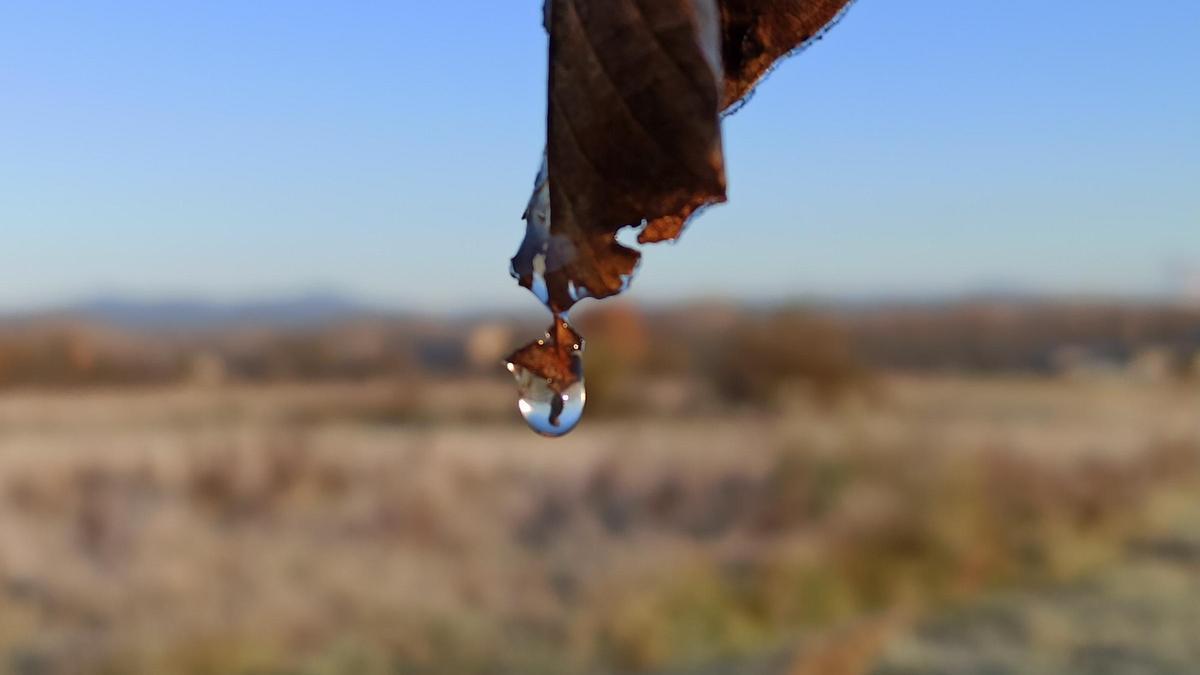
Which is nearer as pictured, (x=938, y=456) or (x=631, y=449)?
(x=938, y=456)

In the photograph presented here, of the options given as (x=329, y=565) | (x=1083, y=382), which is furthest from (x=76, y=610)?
(x=1083, y=382)

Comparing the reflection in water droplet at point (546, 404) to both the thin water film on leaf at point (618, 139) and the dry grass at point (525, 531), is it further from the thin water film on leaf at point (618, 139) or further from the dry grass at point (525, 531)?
the dry grass at point (525, 531)

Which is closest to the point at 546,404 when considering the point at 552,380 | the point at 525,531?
the point at 552,380

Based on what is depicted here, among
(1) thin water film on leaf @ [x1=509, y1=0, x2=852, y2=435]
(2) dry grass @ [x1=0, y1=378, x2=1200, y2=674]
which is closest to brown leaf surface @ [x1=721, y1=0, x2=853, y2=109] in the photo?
(1) thin water film on leaf @ [x1=509, y1=0, x2=852, y2=435]

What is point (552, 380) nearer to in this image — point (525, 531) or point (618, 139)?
point (618, 139)

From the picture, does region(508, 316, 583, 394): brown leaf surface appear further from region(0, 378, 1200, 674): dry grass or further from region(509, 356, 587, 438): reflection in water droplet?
Result: region(0, 378, 1200, 674): dry grass

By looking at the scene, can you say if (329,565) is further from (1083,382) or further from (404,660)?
(1083,382)
